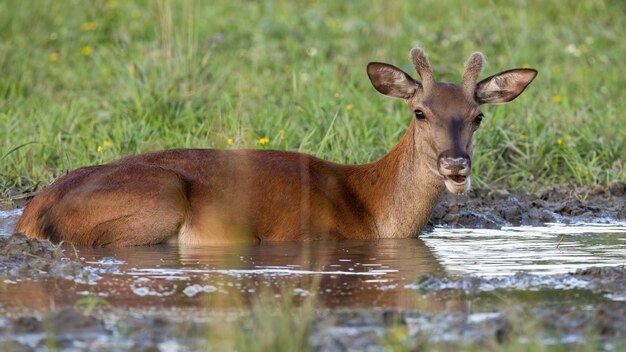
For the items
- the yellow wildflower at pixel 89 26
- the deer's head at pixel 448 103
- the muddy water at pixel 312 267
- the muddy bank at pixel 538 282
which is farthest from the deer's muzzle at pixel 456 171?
the yellow wildflower at pixel 89 26

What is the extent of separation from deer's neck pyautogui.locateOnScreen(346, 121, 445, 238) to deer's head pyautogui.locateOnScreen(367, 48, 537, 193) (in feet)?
0.48

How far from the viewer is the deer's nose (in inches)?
309

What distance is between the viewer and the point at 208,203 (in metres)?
8.21

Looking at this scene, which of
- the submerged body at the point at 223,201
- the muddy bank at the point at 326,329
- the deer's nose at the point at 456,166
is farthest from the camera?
the submerged body at the point at 223,201

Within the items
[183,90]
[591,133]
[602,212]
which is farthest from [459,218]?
[183,90]

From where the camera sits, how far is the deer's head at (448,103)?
7.98 m

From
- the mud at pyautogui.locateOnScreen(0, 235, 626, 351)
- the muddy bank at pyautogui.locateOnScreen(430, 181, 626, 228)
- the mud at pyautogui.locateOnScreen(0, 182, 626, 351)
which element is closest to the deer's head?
the muddy bank at pyautogui.locateOnScreen(430, 181, 626, 228)

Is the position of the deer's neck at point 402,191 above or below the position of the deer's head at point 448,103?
below

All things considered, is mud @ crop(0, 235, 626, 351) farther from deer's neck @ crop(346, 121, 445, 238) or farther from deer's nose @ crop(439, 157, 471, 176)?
deer's neck @ crop(346, 121, 445, 238)

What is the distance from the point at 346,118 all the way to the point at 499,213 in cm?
174

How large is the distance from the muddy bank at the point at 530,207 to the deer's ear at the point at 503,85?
107 centimetres

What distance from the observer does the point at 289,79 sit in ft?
41.1

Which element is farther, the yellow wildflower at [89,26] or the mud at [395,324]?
the yellow wildflower at [89,26]

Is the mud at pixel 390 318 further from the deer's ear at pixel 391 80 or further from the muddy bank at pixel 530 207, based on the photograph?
the muddy bank at pixel 530 207
